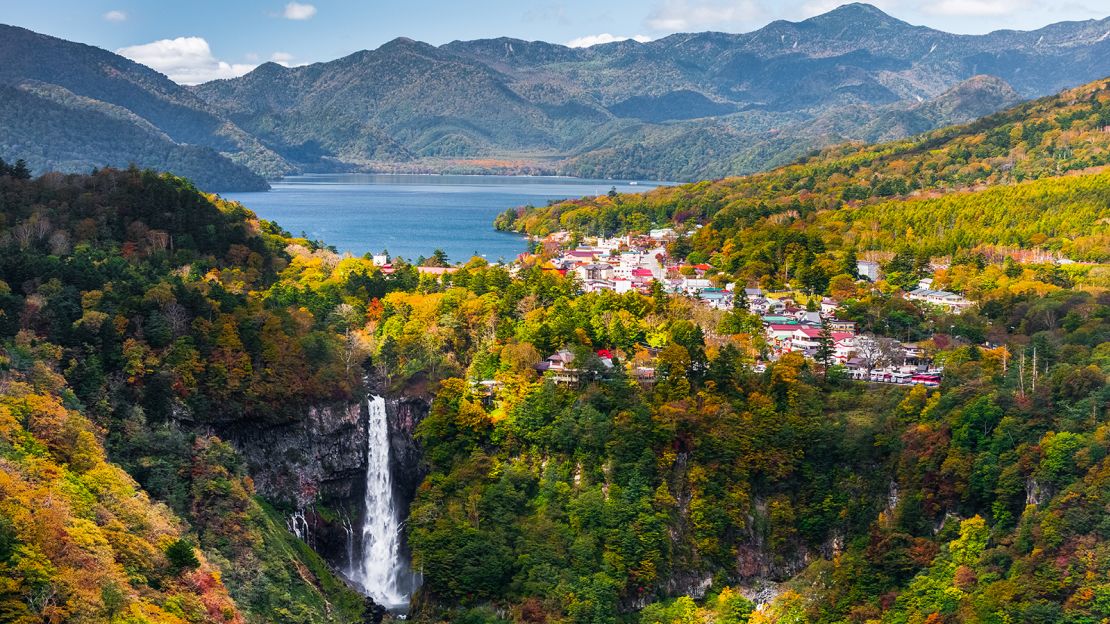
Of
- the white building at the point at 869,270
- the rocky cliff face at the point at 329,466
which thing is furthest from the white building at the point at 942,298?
the rocky cliff face at the point at 329,466

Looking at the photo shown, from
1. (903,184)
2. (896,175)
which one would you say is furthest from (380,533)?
(896,175)

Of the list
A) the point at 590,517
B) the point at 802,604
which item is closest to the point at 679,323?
the point at 590,517

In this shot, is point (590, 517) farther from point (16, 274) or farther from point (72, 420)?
point (16, 274)

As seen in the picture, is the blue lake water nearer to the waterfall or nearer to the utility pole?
the waterfall

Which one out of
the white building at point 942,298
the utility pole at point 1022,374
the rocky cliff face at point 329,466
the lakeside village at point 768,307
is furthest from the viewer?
the white building at point 942,298

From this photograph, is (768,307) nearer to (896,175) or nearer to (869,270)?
(869,270)

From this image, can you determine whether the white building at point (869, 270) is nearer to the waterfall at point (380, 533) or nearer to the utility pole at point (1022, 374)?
the utility pole at point (1022, 374)

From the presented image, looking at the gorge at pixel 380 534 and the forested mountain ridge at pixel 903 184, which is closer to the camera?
the gorge at pixel 380 534
